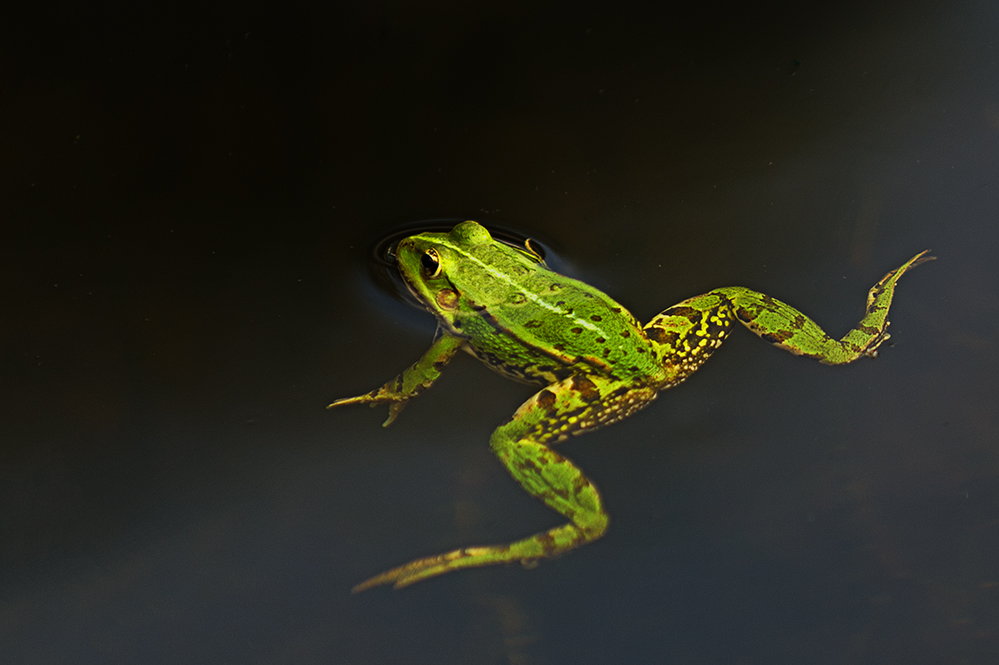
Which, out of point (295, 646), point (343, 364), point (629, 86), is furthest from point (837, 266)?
point (295, 646)

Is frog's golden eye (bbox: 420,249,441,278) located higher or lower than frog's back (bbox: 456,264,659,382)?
higher

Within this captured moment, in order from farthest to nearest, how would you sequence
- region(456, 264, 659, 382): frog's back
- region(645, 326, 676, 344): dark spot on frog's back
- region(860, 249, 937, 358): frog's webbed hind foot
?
1. region(860, 249, 937, 358): frog's webbed hind foot
2. region(645, 326, 676, 344): dark spot on frog's back
3. region(456, 264, 659, 382): frog's back

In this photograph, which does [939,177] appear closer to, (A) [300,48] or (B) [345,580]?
(A) [300,48]

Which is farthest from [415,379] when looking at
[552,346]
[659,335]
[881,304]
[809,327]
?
[881,304]

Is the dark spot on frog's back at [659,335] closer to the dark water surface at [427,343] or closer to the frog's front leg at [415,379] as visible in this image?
the dark water surface at [427,343]

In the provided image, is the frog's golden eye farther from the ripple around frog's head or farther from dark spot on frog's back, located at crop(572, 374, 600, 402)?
dark spot on frog's back, located at crop(572, 374, 600, 402)

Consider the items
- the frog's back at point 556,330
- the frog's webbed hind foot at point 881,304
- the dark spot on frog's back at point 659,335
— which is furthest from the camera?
the frog's webbed hind foot at point 881,304

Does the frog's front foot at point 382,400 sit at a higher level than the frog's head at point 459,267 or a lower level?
lower

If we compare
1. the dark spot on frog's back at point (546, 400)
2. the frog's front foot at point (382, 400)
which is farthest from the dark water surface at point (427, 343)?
the dark spot on frog's back at point (546, 400)

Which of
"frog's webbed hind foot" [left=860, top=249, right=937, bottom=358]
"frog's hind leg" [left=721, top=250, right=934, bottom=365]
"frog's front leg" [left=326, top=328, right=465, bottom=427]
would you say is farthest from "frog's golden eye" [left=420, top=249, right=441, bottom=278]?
"frog's webbed hind foot" [left=860, top=249, right=937, bottom=358]
